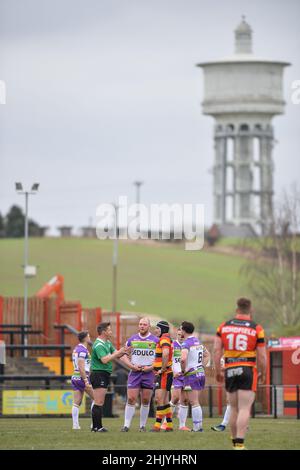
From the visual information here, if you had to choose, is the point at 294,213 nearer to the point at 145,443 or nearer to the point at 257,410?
the point at 257,410

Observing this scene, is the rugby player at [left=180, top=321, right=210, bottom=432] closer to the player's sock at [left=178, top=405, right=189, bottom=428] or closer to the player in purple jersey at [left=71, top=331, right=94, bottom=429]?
the player's sock at [left=178, top=405, right=189, bottom=428]

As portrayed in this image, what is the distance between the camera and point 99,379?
24.7 m

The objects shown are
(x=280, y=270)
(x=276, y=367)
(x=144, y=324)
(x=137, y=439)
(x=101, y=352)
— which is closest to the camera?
(x=137, y=439)

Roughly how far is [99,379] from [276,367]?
1929 centimetres

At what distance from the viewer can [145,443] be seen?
2158 centimetres

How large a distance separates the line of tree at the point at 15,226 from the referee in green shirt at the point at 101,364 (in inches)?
4445

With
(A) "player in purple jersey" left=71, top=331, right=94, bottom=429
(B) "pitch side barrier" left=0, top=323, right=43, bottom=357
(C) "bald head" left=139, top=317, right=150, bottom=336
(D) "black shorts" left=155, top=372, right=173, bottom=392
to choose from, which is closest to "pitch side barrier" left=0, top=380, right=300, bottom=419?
(B) "pitch side barrier" left=0, top=323, right=43, bottom=357

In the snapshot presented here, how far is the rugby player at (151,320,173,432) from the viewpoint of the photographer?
81.6 ft

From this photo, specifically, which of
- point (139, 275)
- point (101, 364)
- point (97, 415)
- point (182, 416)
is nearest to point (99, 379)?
point (101, 364)

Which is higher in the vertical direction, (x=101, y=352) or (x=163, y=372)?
(x=101, y=352)

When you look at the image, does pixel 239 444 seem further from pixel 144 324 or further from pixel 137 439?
pixel 144 324

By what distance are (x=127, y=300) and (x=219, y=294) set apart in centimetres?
1116

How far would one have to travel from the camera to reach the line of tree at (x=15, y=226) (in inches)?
5482

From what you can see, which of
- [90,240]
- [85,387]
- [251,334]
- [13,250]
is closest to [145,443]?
[251,334]
